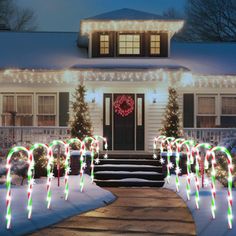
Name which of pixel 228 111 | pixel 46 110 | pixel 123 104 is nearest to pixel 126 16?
pixel 123 104

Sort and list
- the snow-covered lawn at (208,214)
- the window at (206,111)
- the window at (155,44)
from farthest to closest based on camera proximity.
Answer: the window at (155,44) → the window at (206,111) → the snow-covered lawn at (208,214)

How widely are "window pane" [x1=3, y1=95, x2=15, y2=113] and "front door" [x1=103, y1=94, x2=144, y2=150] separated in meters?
3.64

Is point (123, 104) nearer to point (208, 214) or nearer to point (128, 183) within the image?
point (128, 183)

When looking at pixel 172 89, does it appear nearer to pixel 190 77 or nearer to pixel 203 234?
pixel 190 77

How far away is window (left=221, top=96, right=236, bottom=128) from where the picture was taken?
19516 millimetres

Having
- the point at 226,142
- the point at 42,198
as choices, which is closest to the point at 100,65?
the point at 226,142

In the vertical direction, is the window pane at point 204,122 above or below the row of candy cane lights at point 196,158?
above

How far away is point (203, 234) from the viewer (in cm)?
810

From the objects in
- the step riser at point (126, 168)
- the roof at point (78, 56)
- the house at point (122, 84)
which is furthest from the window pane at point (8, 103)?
the step riser at point (126, 168)

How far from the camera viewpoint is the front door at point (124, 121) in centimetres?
1880

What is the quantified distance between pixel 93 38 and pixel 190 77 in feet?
13.9

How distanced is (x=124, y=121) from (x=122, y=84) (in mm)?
1390

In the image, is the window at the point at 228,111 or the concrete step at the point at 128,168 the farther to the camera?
the window at the point at 228,111

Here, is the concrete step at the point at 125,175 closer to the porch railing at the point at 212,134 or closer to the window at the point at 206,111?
the porch railing at the point at 212,134
